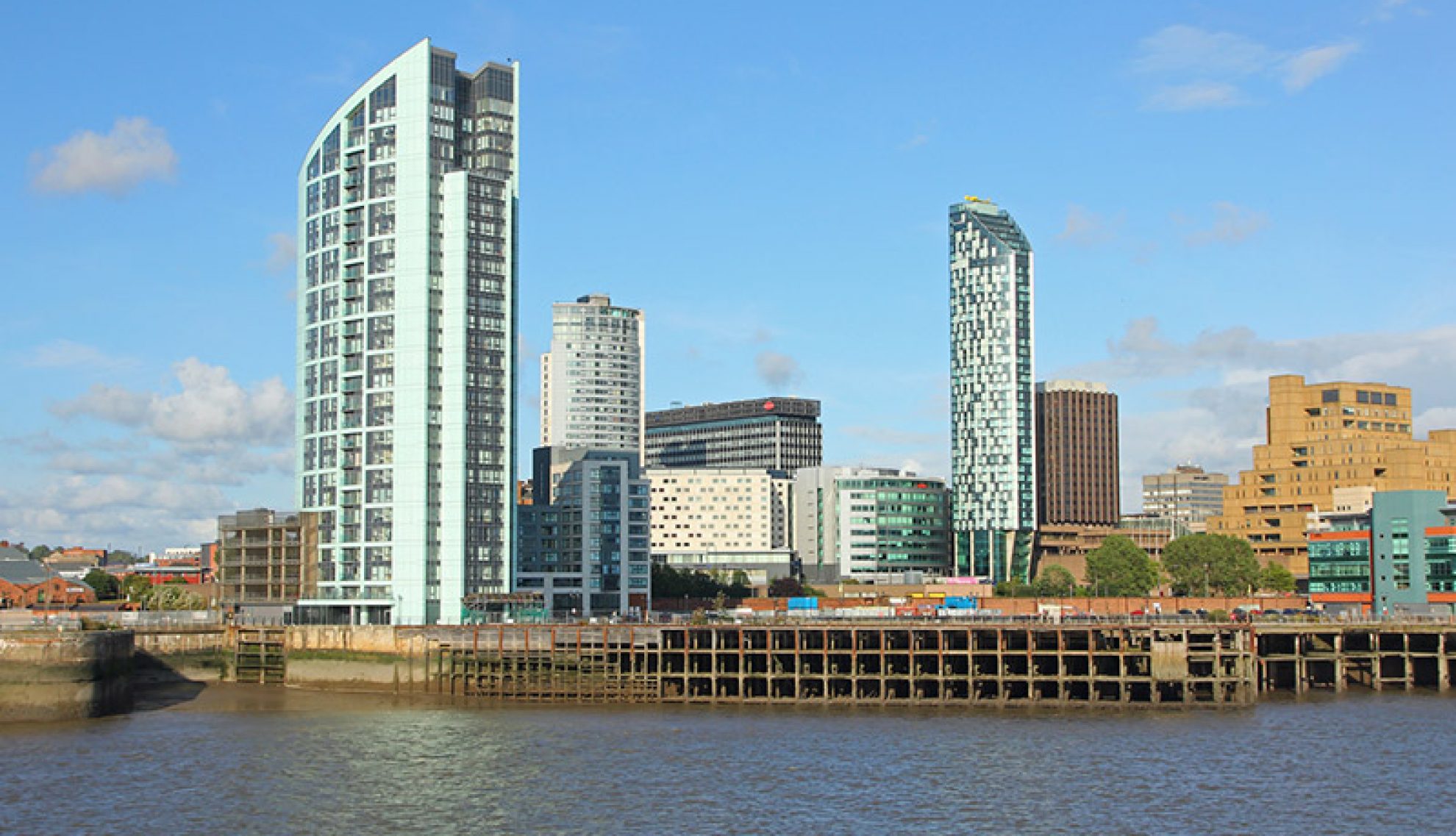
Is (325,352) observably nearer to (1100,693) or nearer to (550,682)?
(550,682)

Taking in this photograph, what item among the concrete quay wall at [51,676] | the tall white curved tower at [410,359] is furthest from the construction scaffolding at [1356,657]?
the concrete quay wall at [51,676]

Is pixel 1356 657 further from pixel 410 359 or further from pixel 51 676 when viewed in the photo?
pixel 51 676

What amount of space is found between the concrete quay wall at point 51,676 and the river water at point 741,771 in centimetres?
228

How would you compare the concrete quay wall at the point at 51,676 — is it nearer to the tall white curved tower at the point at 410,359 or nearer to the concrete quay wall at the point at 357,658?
the concrete quay wall at the point at 357,658

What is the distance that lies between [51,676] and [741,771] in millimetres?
56019

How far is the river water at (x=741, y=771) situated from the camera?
74.7m

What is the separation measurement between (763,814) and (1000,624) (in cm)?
Answer: 5372

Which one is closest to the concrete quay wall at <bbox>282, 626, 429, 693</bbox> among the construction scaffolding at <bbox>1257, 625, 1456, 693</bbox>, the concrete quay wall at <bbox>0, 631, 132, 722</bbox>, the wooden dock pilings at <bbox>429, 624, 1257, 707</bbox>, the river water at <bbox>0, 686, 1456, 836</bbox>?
the wooden dock pilings at <bbox>429, 624, 1257, 707</bbox>

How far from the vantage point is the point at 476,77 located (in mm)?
169000

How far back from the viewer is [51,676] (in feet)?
366

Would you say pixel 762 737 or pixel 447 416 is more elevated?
pixel 447 416

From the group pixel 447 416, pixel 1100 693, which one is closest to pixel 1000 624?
pixel 1100 693

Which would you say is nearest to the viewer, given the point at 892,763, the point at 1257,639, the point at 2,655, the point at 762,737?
the point at 892,763

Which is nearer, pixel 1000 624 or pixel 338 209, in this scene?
pixel 1000 624
